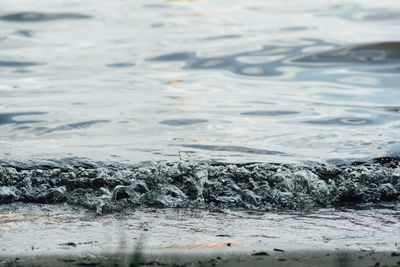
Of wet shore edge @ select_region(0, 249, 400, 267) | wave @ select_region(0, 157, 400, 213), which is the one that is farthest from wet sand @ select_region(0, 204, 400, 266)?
wave @ select_region(0, 157, 400, 213)

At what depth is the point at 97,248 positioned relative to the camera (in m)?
3.44

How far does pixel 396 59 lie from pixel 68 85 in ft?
14.2

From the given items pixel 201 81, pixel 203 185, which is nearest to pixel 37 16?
pixel 201 81

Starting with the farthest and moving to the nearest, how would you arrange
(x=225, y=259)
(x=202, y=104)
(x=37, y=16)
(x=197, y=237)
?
1. (x=37, y=16)
2. (x=202, y=104)
3. (x=197, y=237)
4. (x=225, y=259)

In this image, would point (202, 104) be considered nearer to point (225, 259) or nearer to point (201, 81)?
point (201, 81)

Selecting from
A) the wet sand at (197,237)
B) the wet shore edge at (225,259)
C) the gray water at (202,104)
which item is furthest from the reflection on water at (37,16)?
the wet shore edge at (225,259)

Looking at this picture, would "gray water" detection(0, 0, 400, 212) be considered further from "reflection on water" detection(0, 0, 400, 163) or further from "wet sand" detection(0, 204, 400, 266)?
"wet sand" detection(0, 204, 400, 266)

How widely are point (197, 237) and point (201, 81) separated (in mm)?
5587

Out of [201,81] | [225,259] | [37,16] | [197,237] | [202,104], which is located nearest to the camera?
[225,259]

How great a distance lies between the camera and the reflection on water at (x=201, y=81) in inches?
255

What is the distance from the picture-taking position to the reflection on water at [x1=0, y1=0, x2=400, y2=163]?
6.48m

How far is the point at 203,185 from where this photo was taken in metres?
5.02

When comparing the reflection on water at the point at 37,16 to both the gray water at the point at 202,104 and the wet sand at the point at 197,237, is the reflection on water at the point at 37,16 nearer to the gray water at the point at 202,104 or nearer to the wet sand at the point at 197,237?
the gray water at the point at 202,104

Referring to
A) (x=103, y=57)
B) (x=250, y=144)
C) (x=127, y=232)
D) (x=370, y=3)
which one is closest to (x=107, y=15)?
(x=103, y=57)
